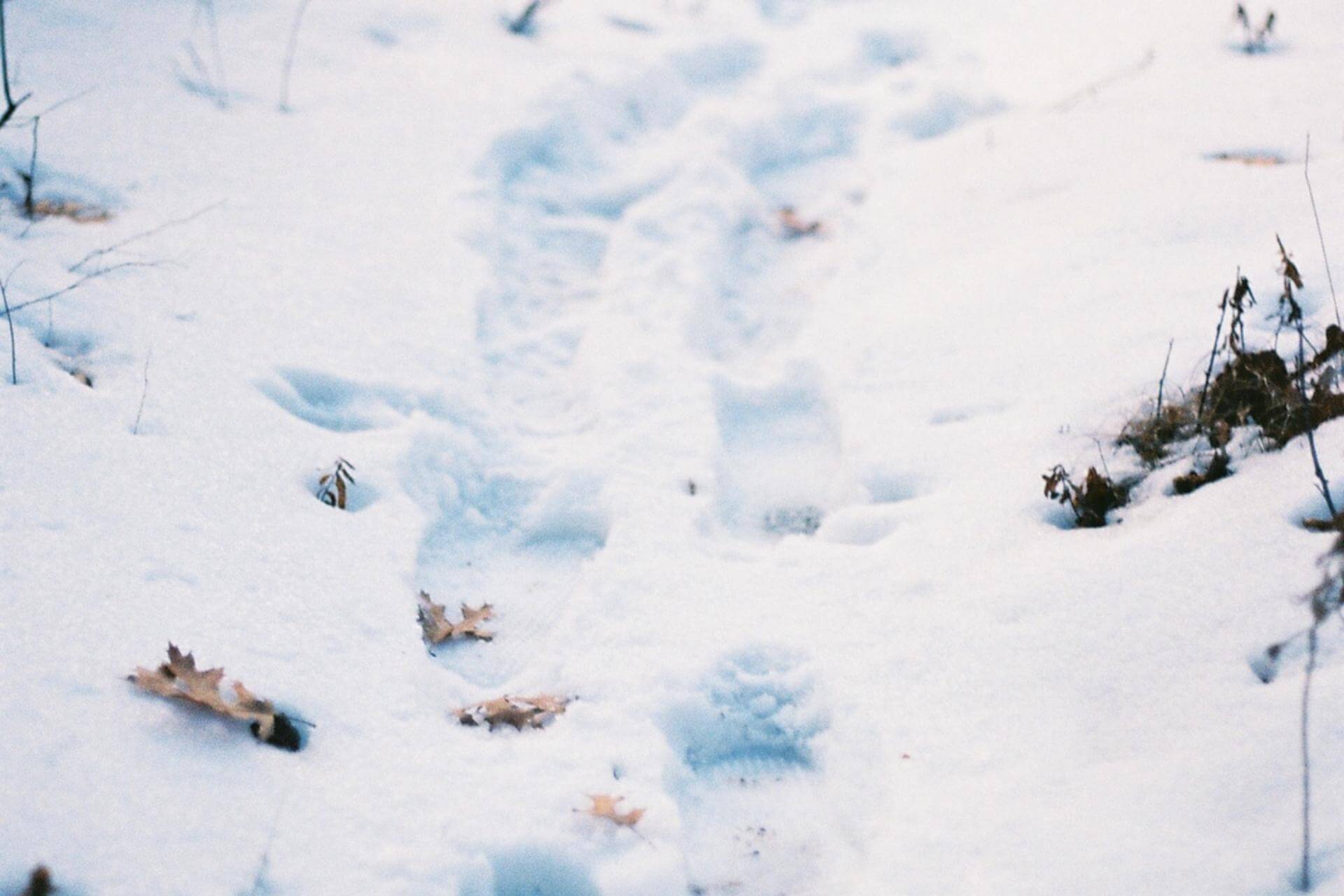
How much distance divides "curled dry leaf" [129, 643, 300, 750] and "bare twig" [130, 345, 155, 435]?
0.83 metres

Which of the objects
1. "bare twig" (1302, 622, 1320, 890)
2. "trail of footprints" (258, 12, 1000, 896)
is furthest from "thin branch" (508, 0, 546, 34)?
"bare twig" (1302, 622, 1320, 890)

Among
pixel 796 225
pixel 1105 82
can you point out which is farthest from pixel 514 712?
pixel 1105 82

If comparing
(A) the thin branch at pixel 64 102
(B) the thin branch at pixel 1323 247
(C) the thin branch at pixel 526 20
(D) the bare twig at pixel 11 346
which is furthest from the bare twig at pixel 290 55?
(B) the thin branch at pixel 1323 247

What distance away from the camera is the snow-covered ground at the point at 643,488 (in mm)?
1663

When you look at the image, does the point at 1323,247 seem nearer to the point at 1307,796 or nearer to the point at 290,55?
the point at 1307,796

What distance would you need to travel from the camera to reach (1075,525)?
2322 millimetres

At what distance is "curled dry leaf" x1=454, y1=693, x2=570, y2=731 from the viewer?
201 cm

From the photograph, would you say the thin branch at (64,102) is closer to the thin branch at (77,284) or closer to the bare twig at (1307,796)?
the thin branch at (77,284)

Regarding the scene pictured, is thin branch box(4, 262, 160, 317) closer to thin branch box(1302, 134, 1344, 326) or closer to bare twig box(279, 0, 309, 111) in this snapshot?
bare twig box(279, 0, 309, 111)

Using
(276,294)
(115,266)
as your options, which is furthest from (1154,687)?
(115,266)

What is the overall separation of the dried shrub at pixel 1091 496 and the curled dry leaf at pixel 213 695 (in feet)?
6.48

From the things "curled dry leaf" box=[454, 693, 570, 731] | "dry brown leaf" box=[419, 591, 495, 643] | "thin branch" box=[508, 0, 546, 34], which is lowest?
"dry brown leaf" box=[419, 591, 495, 643]

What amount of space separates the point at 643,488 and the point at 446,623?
769mm

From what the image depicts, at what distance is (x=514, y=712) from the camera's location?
2018 millimetres
